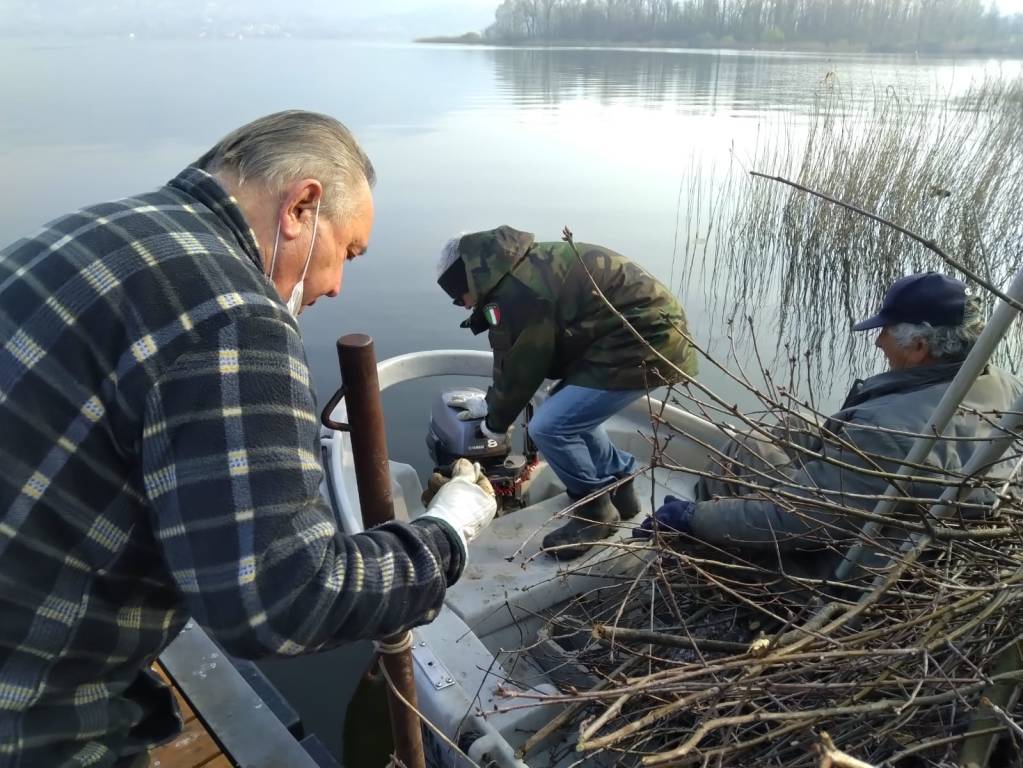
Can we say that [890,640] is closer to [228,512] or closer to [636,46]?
[228,512]

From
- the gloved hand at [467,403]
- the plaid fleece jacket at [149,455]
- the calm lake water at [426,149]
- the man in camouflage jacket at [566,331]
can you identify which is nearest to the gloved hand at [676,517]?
the man in camouflage jacket at [566,331]

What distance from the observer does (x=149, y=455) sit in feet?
3.37

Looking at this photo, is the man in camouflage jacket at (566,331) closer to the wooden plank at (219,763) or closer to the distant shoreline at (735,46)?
the wooden plank at (219,763)

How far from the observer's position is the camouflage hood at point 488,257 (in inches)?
122

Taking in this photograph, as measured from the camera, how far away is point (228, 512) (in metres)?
1.03

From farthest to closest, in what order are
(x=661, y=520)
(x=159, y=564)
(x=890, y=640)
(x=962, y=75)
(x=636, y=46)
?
1. (x=636, y=46)
2. (x=962, y=75)
3. (x=661, y=520)
4. (x=890, y=640)
5. (x=159, y=564)

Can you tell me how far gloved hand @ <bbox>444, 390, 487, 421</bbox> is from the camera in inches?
153

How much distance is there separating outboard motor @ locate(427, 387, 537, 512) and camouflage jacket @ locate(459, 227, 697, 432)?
580mm

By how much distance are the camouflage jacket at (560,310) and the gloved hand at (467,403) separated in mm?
658

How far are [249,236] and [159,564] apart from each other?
0.53 meters

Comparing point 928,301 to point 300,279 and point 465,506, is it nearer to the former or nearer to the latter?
point 465,506

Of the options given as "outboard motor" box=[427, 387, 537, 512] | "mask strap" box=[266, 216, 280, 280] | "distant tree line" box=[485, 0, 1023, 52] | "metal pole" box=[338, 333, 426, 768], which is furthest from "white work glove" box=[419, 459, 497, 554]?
"distant tree line" box=[485, 0, 1023, 52]

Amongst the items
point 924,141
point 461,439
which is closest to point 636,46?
point 924,141

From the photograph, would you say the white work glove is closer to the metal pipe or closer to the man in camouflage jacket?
the metal pipe
